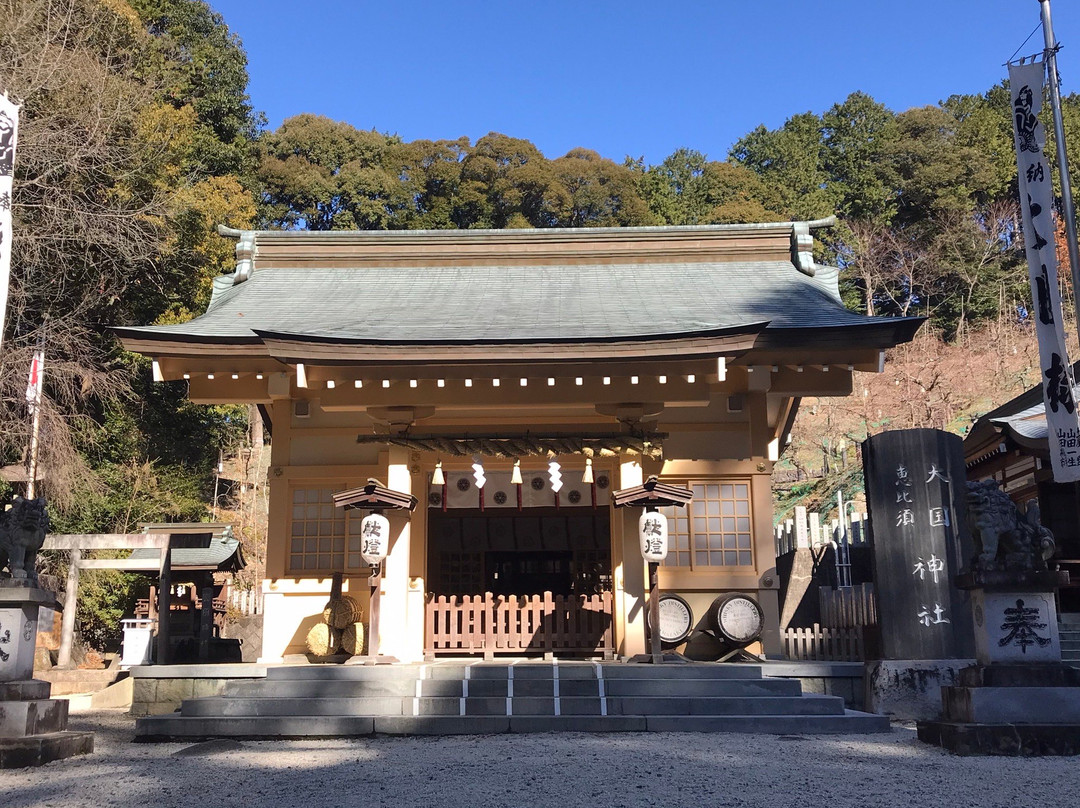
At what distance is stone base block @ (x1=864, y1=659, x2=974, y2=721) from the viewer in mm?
8883

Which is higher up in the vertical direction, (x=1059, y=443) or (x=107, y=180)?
(x=107, y=180)

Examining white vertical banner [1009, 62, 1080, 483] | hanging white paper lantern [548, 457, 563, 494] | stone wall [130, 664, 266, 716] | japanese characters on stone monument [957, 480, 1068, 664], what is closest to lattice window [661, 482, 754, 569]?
hanging white paper lantern [548, 457, 563, 494]

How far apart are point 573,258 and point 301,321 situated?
4464 millimetres

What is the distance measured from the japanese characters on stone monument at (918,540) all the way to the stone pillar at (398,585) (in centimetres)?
526

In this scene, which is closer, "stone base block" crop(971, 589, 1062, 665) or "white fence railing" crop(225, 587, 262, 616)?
"stone base block" crop(971, 589, 1062, 665)

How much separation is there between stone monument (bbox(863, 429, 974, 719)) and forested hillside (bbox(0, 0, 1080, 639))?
15278 mm

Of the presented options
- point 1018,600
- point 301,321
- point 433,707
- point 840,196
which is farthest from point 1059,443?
point 840,196

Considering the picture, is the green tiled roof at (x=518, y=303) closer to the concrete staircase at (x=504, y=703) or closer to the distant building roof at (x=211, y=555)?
the concrete staircase at (x=504, y=703)

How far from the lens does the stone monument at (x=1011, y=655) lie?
262 inches

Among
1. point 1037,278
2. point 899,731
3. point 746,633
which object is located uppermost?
point 1037,278

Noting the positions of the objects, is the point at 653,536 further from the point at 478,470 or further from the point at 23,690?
the point at 23,690

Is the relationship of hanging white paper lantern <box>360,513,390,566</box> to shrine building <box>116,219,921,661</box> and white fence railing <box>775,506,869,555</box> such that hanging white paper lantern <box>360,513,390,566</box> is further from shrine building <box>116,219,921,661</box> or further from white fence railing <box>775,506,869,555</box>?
white fence railing <box>775,506,869,555</box>

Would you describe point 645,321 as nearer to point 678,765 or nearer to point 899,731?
point 899,731

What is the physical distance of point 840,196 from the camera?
38312 millimetres
